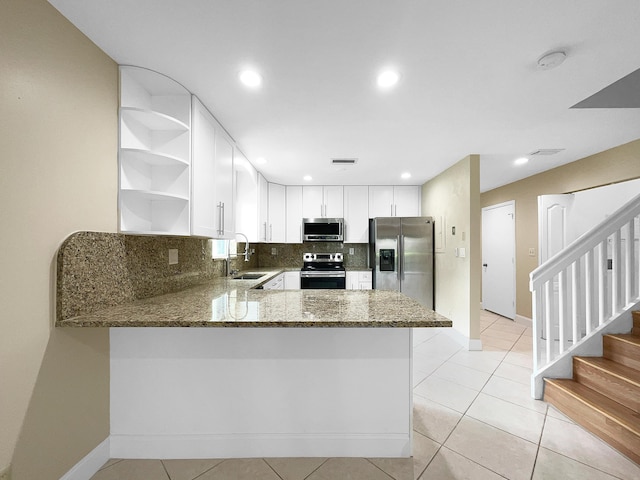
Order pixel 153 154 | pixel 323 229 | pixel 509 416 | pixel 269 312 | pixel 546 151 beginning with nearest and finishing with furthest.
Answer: pixel 269 312 → pixel 153 154 → pixel 509 416 → pixel 546 151 → pixel 323 229

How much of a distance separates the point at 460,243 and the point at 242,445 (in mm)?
3206

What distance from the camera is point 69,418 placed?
130cm

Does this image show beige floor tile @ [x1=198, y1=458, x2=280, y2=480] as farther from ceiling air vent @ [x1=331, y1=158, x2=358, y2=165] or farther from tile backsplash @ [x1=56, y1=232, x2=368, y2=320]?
ceiling air vent @ [x1=331, y1=158, x2=358, y2=165]

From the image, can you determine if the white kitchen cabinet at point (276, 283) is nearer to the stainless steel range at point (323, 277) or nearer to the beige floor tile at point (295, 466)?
the stainless steel range at point (323, 277)

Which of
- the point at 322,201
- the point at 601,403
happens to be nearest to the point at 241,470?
the point at 601,403

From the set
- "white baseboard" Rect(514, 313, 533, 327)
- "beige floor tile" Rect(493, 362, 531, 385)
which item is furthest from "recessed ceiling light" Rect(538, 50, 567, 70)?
"white baseboard" Rect(514, 313, 533, 327)

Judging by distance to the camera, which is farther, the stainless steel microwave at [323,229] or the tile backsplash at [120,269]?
the stainless steel microwave at [323,229]

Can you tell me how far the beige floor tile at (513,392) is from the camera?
6.89ft

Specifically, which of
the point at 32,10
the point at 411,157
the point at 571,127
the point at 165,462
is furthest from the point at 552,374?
the point at 32,10

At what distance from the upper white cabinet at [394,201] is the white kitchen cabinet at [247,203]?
2.02 m

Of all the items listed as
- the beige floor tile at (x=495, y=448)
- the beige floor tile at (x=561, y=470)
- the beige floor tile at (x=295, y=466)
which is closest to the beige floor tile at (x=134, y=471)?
the beige floor tile at (x=295, y=466)

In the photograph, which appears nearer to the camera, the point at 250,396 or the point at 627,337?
the point at 250,396

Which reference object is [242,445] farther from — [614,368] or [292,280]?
[292,280]

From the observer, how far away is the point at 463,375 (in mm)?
2588
